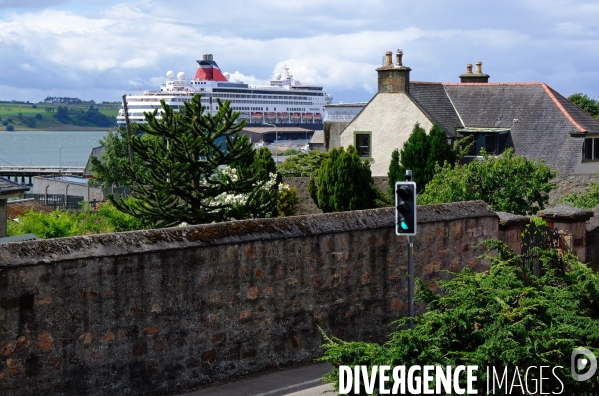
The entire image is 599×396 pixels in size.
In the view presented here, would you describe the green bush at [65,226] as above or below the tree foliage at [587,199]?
below

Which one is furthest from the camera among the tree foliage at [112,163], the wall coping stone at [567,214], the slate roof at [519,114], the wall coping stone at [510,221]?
the tree foliage at [112,163]

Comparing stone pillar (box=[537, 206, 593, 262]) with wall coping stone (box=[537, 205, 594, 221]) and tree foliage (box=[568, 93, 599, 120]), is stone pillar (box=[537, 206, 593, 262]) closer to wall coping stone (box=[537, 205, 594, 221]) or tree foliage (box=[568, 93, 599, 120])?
wall coping stone (box=[537, 205, 594, 221])

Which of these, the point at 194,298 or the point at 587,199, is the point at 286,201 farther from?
the point at 194,298

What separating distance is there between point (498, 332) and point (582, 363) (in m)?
0.65

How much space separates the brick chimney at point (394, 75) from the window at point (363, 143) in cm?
223

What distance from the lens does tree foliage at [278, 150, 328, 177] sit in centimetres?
4338

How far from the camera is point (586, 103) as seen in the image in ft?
207

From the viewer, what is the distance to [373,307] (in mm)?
12258

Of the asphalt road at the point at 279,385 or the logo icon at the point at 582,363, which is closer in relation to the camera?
the logo icon at the point at 582,363

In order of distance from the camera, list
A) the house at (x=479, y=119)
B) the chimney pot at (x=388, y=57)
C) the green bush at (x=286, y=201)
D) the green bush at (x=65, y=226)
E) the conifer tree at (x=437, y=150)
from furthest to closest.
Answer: the chimney pot at (x=388, y=57), the house at (x=479, y=119), the conifer tree at (x=437, y=150), the green bush at (x=286, y=201), the green bush at (x=65, y=226)

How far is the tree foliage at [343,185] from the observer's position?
31.0 meters

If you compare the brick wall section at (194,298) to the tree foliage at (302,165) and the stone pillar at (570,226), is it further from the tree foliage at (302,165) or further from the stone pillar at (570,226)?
the tree foliage at (302,165)

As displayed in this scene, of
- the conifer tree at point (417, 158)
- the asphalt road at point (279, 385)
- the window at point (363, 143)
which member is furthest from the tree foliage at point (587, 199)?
the window at point (363, 143)

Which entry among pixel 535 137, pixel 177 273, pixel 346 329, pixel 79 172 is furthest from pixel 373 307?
pixel 79 172
